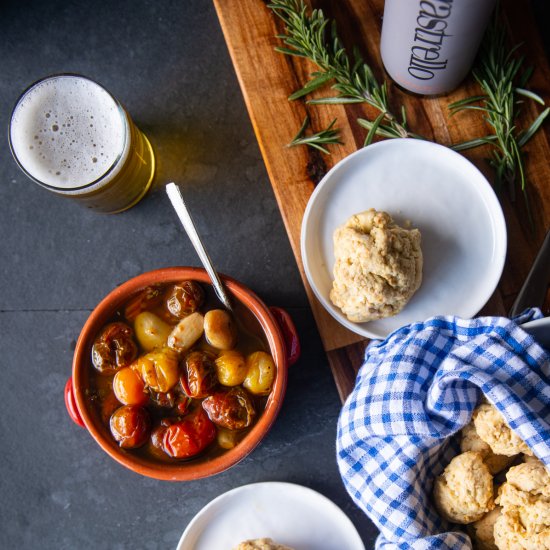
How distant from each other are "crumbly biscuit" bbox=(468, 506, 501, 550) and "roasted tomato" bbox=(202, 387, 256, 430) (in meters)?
0.44

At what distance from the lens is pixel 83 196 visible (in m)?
1.30

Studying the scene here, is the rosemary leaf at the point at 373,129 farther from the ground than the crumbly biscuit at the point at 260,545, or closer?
farther from the ground

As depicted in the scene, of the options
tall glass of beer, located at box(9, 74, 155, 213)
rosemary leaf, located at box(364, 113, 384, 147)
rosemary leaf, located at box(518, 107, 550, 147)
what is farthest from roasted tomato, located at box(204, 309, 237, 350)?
rosemary leaf, located at box(518, 107, 550, 147)

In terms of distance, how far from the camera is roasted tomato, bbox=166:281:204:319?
128 cm

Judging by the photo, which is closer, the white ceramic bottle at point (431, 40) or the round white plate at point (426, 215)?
the white ceramic bottle at point (431, 40)

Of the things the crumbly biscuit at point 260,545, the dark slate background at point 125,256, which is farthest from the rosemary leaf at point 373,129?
the crumbly biscuit at point 260,545

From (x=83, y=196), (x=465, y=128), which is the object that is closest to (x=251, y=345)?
(x=83, y=196)

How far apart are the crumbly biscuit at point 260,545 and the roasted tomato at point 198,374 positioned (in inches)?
12.7

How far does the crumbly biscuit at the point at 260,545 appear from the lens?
4.32 ft

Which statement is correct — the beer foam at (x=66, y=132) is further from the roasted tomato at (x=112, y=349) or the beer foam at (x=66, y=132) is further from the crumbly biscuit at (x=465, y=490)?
the crumbly biscuit at (x=465, y=490)

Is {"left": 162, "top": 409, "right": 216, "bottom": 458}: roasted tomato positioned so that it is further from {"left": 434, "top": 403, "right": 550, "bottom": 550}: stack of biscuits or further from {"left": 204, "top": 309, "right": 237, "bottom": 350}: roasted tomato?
{"left": 434, "top": 403, "right": 550, "bottom": 550}: stack of biscuits

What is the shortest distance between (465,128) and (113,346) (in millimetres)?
834

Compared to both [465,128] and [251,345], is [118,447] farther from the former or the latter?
[465,128]

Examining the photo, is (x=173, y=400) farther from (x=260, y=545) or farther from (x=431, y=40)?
(x=431, y=40)
